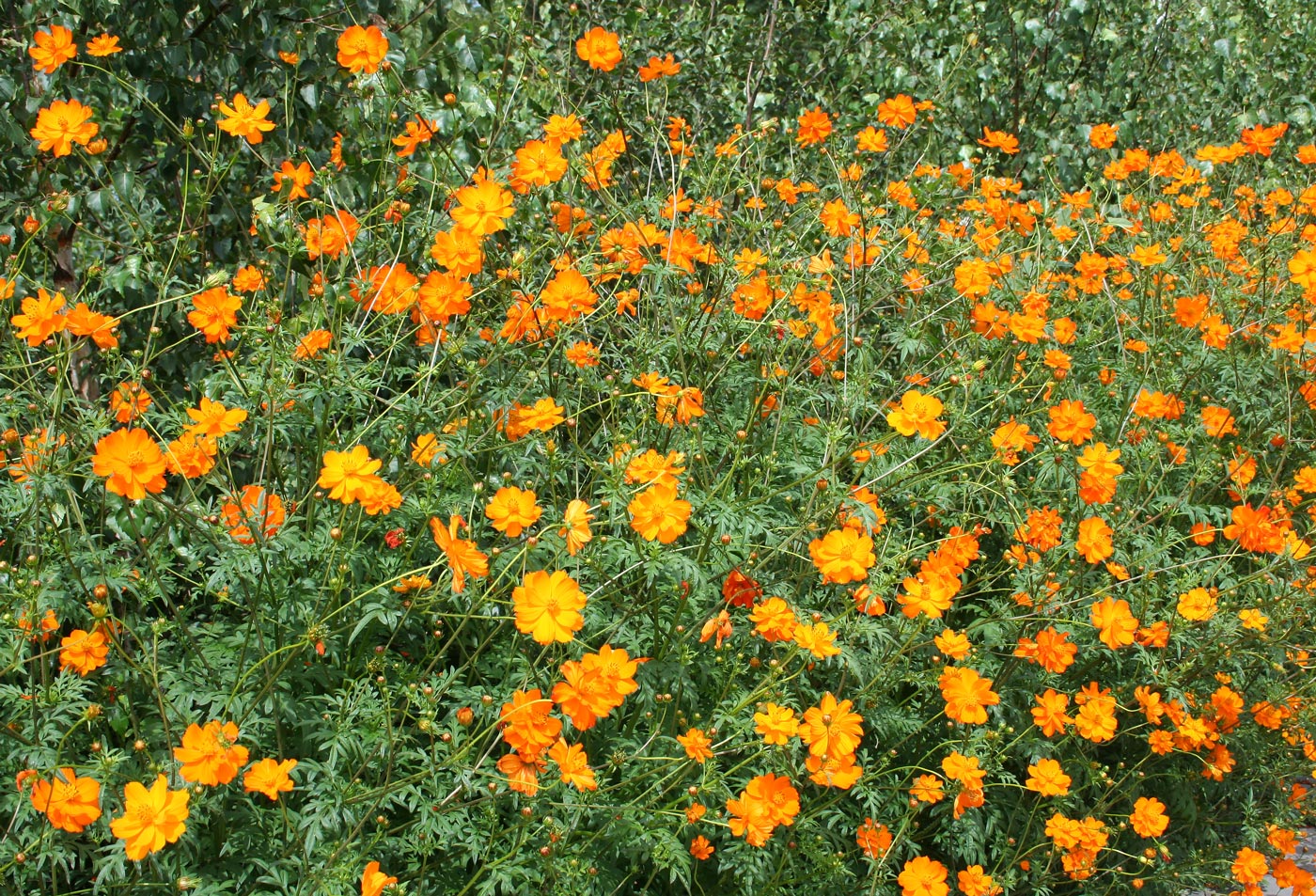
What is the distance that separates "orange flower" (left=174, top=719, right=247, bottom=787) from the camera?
4.92 ft

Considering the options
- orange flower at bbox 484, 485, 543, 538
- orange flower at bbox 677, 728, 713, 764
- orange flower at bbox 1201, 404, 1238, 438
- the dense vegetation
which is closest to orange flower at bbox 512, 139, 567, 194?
the dense vegetation

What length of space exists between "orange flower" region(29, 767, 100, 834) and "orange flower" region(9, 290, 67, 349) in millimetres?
704

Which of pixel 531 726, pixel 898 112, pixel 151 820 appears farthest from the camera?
pixel 898 112

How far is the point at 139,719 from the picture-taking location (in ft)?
6.20

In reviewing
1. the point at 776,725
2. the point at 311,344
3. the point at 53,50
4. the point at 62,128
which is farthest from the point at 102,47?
the point at 776,725

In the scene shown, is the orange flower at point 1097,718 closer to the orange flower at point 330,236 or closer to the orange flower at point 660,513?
the orange flower at point 660,513

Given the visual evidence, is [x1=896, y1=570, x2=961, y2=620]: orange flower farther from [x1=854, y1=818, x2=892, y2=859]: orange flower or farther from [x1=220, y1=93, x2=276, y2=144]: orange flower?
[x1=220, y1=93, x2=276, y2=144]: orange flower

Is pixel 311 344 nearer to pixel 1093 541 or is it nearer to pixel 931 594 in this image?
pixel 931 594

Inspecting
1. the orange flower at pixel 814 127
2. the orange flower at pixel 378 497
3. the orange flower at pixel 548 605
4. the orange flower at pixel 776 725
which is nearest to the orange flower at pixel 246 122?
the orange flower at pixel 378 497

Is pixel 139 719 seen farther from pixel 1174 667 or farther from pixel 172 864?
pixel 1174 667

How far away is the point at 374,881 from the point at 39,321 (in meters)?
1.05

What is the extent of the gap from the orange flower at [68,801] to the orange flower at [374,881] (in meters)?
0.36

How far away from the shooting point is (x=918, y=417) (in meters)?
1.99

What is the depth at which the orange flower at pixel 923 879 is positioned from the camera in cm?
190
